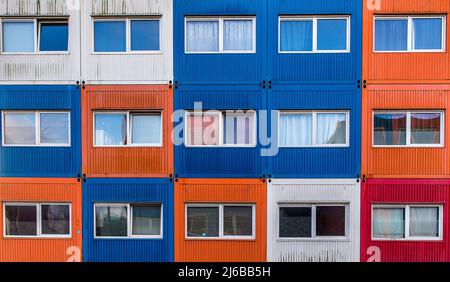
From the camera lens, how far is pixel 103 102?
6277 millimetres

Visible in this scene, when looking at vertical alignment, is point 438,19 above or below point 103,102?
above

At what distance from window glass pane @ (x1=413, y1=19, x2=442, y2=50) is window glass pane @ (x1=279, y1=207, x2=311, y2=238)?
180 inches

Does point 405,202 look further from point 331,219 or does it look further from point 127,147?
point 127,147

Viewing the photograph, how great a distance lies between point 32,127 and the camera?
6.39m

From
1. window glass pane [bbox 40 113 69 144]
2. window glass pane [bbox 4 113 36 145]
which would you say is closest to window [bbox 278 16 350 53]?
window glass pane [bbox 40 113 69 144]

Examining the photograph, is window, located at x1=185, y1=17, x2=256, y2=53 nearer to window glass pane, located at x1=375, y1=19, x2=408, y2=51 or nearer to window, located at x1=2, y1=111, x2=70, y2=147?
window glass pane, located at x1=375, y1=19, x2=408, y2=51

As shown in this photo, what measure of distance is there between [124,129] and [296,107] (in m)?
4.05

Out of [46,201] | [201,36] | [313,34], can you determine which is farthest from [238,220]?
[313,34]

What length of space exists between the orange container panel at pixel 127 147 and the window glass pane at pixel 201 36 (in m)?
1.17

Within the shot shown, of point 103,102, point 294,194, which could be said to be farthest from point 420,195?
point 103,102

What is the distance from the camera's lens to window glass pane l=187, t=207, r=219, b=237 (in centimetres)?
640

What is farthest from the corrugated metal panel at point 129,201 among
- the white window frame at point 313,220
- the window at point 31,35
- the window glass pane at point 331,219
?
the window glass pane at point 331,219

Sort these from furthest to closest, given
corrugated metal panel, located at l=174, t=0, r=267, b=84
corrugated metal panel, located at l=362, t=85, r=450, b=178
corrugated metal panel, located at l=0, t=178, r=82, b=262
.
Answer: corrugated metal panel, located at l=0, t=178, r=82, b=262 → corrugated metal panel, located at l=174, t=0, r=267, b=84 → corrugated metal panel, located at l=362, t=85, r=450, b=178

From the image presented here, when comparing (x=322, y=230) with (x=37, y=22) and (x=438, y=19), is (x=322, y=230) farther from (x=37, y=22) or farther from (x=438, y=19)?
(x=37, y=22)
